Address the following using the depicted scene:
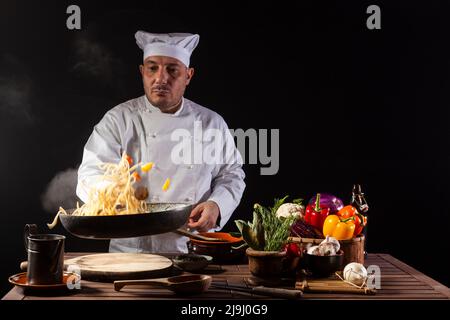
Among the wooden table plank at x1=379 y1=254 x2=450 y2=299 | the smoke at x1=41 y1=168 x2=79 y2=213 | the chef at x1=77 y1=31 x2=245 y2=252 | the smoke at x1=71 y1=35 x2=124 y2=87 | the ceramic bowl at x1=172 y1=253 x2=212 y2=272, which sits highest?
the smoke at x1=71 y1=35 x2=124 y2=87

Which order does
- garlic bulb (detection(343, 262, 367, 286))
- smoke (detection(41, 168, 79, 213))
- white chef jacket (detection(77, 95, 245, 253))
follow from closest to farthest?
garlic bulb (detection(343, 262, 367, 286))
white chef jacket (detection(77, 95, 245, 253))
smoke (detection(41, 168, 79, 213))

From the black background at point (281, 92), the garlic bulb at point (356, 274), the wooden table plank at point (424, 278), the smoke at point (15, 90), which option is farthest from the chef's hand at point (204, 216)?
the smoke at point (15, 90)

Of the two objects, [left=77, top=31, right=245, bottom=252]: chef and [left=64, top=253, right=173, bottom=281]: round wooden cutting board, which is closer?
[left=64, top=253, right=173, bottom=281]: round wooden cutting board

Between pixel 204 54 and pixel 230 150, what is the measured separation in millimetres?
778

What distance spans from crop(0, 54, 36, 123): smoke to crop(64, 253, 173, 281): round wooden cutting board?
6.91 ft

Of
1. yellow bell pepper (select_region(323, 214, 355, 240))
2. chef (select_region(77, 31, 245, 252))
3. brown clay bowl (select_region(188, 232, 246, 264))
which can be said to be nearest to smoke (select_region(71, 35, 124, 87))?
chef (select_region(77, 31, 245, 252))

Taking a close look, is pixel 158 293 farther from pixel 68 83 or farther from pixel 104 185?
pixel 68 83

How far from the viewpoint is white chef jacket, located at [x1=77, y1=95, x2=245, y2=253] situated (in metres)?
4.32

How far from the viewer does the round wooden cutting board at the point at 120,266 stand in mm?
2541

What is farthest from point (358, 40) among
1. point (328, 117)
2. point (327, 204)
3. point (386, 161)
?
point (327, 204)

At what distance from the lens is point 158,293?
239 centimetres

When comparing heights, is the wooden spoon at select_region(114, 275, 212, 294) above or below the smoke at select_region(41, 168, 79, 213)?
below

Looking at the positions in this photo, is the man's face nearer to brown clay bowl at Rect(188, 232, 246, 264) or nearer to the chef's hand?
the chef's hand

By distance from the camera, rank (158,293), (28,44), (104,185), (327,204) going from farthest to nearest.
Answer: (28,44) < (327,204) < (104,185) < (158,293)
